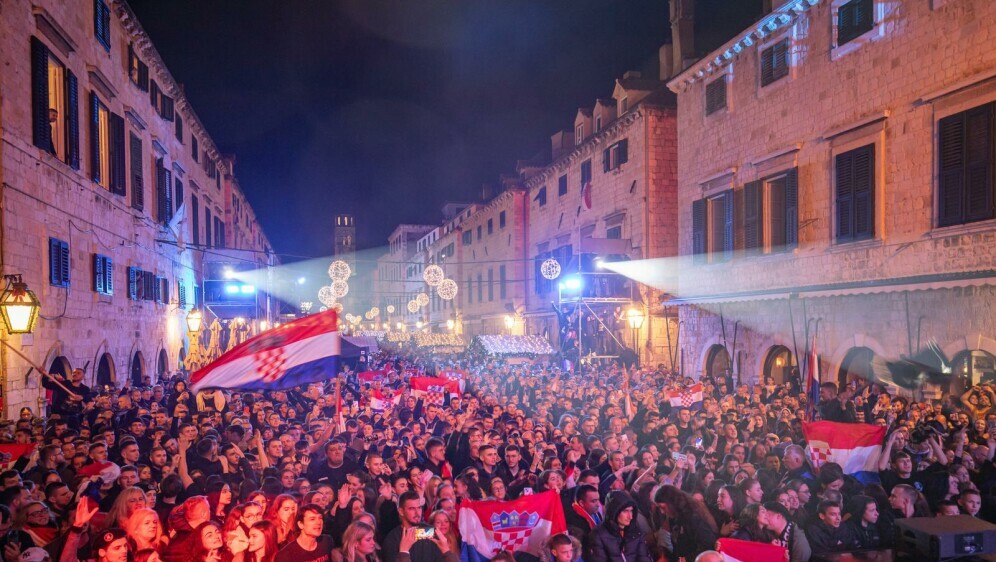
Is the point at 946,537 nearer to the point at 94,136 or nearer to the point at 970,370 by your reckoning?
the point at 970,370

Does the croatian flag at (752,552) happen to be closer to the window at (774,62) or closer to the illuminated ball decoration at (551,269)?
the window at (774,62)

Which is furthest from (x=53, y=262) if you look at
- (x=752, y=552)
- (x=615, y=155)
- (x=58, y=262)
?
(x=615, y=155)

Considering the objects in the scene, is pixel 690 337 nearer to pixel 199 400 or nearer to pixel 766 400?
pixel 766 400

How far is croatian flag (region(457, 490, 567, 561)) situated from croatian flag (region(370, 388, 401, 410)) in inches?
351

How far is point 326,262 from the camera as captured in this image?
121 m

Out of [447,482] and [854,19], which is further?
[854,19]

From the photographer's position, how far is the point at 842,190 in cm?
1744

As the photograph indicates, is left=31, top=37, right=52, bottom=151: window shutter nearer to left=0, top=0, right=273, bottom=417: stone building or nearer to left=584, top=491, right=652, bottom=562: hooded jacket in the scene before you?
left=0, top=0, right=273, bottom=417: stone building

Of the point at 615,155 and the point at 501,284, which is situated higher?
the point at 615,155

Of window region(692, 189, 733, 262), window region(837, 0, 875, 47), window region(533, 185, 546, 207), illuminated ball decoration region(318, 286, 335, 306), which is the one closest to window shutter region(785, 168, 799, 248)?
window region(692, 189, 733, 262)

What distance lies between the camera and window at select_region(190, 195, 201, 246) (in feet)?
109

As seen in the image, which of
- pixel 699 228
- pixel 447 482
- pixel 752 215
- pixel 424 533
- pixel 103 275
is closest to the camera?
pixel 424 533

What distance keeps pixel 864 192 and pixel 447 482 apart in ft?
42.5

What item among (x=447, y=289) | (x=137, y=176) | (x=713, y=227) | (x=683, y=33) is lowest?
(x=447, y=289)
